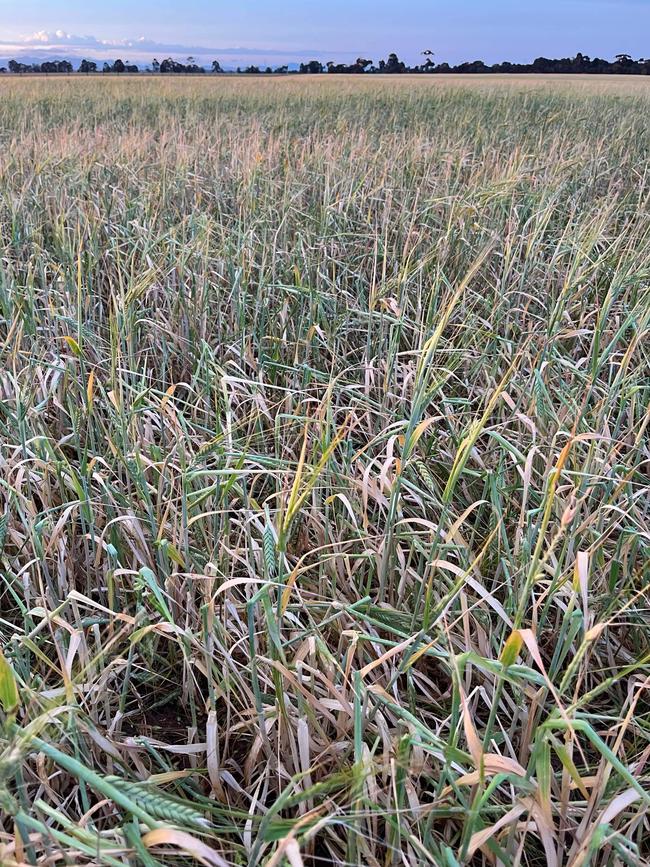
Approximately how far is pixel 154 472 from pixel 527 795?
860 mm

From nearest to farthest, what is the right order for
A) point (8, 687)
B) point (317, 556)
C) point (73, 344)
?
point (8, 687)
point (73, 344)
point (317, 556)

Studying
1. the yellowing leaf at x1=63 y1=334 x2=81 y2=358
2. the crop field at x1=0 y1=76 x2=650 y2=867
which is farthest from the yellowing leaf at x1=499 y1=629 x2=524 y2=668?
the yellowing leaf at x1=63 y1=334 x2=81 y2=358

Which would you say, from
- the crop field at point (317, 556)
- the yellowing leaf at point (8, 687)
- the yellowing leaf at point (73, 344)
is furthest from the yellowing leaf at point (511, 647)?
the yellowing leaf at point (73, 344)

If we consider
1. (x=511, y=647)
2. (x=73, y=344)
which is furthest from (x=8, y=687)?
(x=73, y=344)

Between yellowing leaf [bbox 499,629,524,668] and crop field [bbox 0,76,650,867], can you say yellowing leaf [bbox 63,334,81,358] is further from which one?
yellowing leaf [bbox 499,629,524,668]

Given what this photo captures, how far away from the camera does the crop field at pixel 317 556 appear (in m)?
0.63

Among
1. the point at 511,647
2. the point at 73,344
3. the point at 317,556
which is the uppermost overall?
the point at 73,344

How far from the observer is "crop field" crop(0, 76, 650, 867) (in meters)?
0.63

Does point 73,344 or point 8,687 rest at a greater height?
point 73,344

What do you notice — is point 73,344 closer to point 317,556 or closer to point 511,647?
point 317,556

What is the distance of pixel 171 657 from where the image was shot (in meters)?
0.98

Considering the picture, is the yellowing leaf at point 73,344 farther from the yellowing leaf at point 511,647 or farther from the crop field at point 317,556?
the yellowing leaf at point 511,647

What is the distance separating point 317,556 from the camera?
1105 millimetres

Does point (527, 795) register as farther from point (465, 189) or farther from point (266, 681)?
point (465, 189)
